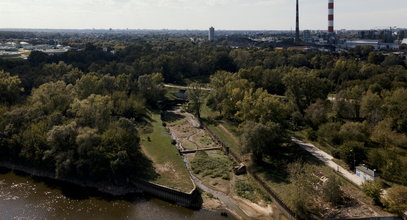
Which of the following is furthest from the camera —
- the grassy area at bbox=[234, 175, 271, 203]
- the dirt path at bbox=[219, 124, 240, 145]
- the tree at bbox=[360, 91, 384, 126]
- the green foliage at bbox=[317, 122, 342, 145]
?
the dirt path at bbox=[219, 124, 240, 145]

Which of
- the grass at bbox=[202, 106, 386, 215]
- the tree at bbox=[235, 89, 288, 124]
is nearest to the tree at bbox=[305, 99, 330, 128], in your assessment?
the grass at bbox=[202, 106, 386, 215]

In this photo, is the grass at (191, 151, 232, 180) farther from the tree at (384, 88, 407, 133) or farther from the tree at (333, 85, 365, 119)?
the tree at (384, 88, 407, 133)

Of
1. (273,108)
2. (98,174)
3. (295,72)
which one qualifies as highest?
(295,72)

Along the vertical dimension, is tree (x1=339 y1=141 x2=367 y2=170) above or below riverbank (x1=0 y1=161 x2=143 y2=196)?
above

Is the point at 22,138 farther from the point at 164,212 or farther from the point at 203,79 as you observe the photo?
the point at 203,79

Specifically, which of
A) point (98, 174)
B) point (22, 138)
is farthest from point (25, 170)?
point (98, 174)

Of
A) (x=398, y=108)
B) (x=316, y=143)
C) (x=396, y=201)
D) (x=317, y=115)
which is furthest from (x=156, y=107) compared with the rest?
(x=396, y=201)
